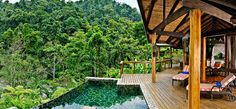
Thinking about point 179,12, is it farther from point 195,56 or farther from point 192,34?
point 195,56

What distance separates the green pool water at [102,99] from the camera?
854 centimetres

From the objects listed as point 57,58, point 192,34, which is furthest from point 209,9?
point 57,58

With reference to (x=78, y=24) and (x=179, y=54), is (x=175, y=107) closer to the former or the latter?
(x=179, y=54)

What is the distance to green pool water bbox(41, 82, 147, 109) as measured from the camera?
8544 mm

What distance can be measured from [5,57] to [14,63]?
39.5 inches

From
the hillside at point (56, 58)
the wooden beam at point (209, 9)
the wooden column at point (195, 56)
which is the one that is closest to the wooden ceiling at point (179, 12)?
the wooden beam at point (209, 9)

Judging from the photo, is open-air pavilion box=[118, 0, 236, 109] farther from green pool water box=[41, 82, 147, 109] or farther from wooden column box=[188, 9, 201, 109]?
green pool water box=[41, 82, 147, 109]

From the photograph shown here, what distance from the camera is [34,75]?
49.4 feet

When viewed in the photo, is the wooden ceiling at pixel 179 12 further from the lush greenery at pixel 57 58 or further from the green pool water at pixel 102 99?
the lush greenery at pixel 57 58

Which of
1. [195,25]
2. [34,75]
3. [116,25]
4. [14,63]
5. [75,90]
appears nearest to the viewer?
[195,25]

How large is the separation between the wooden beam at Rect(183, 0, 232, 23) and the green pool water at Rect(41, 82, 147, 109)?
4854 millimetres

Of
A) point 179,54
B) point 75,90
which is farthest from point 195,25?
point 179,54

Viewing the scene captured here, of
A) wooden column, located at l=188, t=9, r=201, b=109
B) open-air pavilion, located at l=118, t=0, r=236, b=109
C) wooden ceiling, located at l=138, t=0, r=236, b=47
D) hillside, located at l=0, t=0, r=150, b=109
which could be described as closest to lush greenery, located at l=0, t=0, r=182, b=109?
hillside, located at l=0, t=0, r=150, b=109

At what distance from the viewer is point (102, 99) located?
32.6ft
